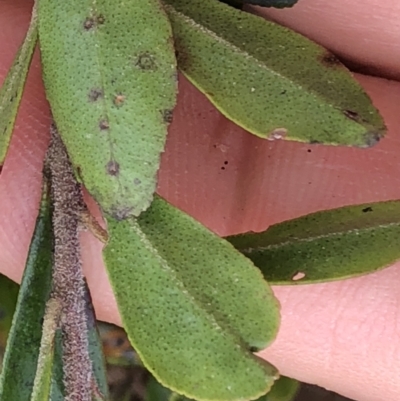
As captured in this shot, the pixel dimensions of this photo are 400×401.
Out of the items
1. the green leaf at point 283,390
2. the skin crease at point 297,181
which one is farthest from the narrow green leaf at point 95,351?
the green leaf at point 283,390

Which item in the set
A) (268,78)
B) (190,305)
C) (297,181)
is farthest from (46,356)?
(297,181)

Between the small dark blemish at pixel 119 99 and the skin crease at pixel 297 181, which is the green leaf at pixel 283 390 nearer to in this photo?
the skin crease at pixel 297 181

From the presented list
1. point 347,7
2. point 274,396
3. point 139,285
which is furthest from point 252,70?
point 274,396

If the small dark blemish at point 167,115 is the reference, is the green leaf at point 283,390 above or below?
below

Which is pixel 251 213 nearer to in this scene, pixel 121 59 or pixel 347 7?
pixel 347 7

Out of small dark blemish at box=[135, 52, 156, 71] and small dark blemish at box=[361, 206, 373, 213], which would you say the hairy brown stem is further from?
small dark blemish at box=[361, 206, 373, 213]

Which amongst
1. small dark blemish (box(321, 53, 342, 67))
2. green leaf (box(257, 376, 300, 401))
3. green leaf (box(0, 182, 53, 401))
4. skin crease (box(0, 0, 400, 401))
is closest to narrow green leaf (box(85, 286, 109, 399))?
green leaf (box(0, 182, 53, 401))
